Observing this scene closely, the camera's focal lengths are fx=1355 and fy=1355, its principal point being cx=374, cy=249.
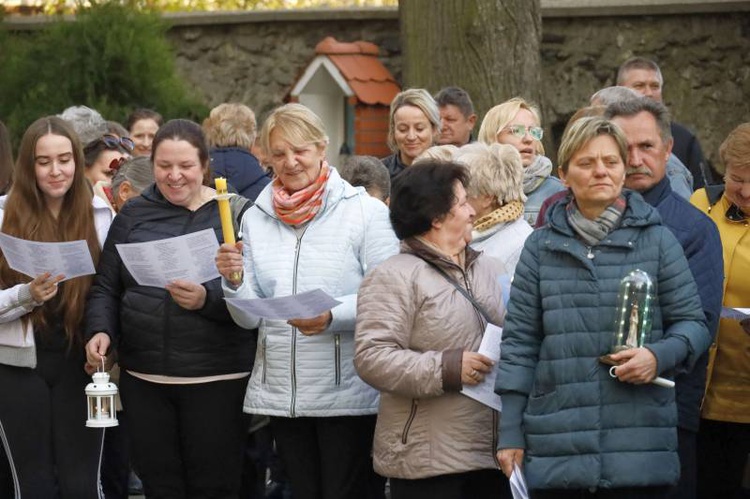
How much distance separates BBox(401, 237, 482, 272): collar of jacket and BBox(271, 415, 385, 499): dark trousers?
84cm

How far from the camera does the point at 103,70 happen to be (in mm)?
11422

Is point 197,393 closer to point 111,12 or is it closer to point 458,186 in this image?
point 458,186

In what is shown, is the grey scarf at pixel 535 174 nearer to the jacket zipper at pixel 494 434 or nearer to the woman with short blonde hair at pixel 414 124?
→ the woman with short blonde hair at pixel 414 124

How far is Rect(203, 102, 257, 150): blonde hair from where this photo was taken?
8.53 meters

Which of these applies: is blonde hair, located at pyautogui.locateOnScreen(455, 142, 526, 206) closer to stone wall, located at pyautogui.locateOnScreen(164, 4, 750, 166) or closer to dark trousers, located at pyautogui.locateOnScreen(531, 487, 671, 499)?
dark trousers, located at pyautogui.locateOnScreen(531, 487, 671, 499)

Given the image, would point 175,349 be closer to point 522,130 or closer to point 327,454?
point 327,454

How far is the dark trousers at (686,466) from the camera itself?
5.10 metres

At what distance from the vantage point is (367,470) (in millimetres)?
5578

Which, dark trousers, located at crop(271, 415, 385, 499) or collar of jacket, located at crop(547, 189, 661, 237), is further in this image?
dark trousers, located at crop(271, 415, 385, 499)

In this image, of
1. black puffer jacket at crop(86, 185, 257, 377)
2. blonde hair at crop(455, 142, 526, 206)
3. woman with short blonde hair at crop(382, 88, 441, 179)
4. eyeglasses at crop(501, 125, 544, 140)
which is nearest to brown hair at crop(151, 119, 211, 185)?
black puffer jacket at crop(86, 185, 257, 377)

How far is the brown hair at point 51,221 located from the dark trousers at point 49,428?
171 millimetres

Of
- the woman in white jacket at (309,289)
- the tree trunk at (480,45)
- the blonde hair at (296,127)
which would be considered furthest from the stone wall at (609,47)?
the woman in white jacket at (309,289)

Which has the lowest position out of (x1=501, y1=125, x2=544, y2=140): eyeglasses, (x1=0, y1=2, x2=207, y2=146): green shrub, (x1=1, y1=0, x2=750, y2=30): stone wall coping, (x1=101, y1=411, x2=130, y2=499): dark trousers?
(x1=101, y1=411, x2=130, y2=499): dark trousers

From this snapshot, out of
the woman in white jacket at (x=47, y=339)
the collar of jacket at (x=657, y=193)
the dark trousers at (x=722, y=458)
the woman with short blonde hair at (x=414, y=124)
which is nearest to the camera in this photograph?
the collar of jacket at (x=657, y=193)
